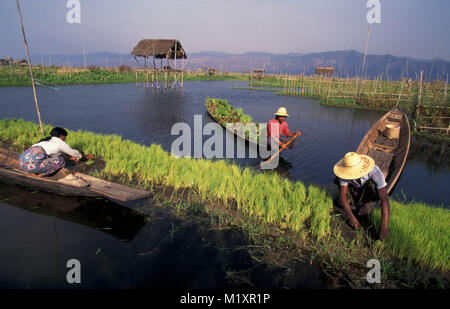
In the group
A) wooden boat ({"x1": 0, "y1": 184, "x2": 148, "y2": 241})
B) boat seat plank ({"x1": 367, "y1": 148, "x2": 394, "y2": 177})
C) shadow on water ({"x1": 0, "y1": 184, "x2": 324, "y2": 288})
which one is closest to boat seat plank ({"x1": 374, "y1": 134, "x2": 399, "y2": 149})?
boat seat plank ({"x1": 367, "y1": 148, "x2": 394, "y2": 177})

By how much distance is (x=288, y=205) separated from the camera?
378 cm

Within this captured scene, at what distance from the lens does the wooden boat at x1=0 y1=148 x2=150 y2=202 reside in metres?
3.89

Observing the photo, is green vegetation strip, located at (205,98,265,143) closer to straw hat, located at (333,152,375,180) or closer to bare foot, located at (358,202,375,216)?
bare foot, located at (358,202,375,216)

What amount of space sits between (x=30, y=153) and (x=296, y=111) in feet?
43.2

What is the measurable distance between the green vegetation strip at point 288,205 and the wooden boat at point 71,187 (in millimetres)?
728

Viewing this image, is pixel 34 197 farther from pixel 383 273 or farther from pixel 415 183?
pixel 415 183

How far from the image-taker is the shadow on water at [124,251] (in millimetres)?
2762

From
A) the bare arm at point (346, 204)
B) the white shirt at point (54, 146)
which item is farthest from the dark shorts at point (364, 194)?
the white shirt at point (54, 146)

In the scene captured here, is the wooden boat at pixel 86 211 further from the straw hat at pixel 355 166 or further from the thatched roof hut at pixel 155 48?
the thatched roof hut at pixel 155 48

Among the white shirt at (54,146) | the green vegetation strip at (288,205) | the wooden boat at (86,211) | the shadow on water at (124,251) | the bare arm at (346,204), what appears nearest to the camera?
the shadow on water at (124,251)

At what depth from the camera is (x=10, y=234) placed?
3461 millimetres

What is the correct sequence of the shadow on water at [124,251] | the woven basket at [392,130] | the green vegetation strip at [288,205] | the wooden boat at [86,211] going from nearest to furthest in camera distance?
the shadow on water at [124,251] < the green vegetation strip at [288,205] < the wooden boat at [86,211] < the woven basket at [392,130]

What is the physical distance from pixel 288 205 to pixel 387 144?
4836mm
